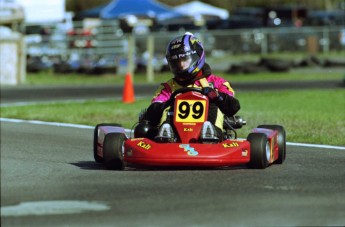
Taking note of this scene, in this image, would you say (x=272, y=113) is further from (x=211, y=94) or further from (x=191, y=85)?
(x=211, y=94)

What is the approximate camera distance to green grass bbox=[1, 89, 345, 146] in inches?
509

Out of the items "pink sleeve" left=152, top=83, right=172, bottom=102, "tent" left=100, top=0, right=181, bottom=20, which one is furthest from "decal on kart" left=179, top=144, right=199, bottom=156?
"tent" left=100, top=0, right=181, bottom=20

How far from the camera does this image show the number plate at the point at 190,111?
29.6ft

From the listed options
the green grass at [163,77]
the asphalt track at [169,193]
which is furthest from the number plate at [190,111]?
the green grass at [163,77]

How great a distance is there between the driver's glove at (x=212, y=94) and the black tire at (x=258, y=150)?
0.52 metres

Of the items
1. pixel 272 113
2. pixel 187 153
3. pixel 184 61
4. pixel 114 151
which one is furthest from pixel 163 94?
pixel 272 113

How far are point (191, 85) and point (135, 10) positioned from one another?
32.0 m

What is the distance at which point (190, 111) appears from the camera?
904cm

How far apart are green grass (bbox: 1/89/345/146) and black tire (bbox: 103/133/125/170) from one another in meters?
3.46

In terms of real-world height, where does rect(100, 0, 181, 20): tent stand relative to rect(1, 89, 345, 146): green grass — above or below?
above

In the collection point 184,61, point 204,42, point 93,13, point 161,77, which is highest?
point 184,61

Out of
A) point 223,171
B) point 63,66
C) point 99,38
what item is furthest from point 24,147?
point 99,38

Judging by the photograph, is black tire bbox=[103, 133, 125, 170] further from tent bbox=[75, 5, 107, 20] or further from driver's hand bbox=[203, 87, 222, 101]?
tent bbox=[75, 5, 107, 20]

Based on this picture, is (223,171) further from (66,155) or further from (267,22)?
(267,22)
